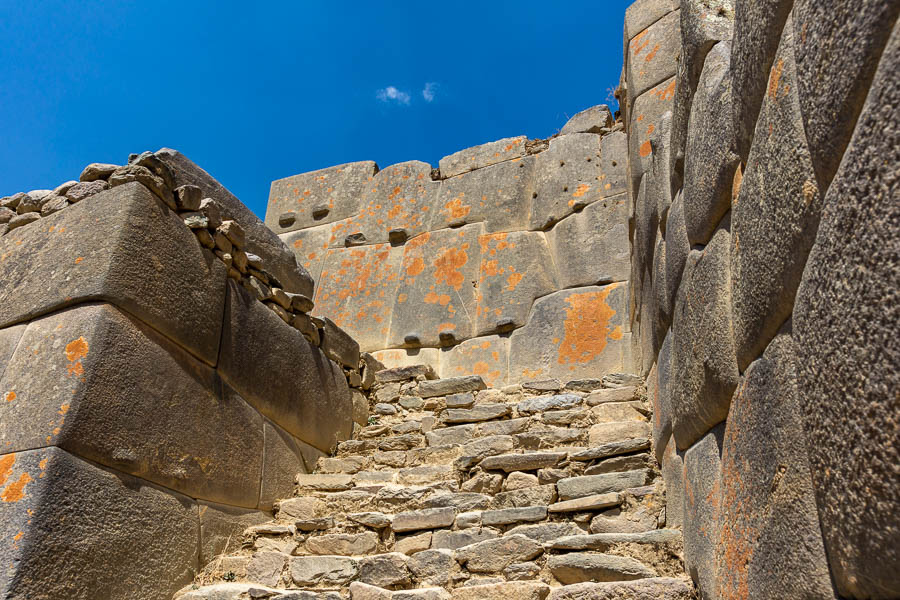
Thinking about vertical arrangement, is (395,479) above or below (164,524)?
above

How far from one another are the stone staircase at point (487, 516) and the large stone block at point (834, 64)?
Answer: 1.50 m

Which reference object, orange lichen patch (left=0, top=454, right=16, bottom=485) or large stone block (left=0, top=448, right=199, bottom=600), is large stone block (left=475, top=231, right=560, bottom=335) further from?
orange lichen patch (left=0, top=454, right=16, bottom=485)

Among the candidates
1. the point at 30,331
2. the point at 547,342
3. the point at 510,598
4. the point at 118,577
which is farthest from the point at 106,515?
the point at 547,342

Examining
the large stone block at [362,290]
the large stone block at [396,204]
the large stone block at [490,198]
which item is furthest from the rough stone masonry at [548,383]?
the large stone block at [396,204]

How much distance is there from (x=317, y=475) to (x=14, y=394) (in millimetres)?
1535

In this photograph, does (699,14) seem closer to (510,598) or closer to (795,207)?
(795,207)

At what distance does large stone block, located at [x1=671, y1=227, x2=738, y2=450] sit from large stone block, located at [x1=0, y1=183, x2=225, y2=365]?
6.35 ft

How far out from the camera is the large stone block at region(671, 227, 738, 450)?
161cm

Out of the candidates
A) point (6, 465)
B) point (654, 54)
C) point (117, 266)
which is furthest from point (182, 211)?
point (654, 54)

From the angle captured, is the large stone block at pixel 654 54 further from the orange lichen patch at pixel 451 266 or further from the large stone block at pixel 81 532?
the large stone block at pixel 81 532

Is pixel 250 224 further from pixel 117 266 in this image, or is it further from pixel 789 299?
pixel 789 299

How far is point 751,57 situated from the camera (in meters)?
1.36

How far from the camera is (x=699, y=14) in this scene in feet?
6.50

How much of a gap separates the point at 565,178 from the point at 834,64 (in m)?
4.91
